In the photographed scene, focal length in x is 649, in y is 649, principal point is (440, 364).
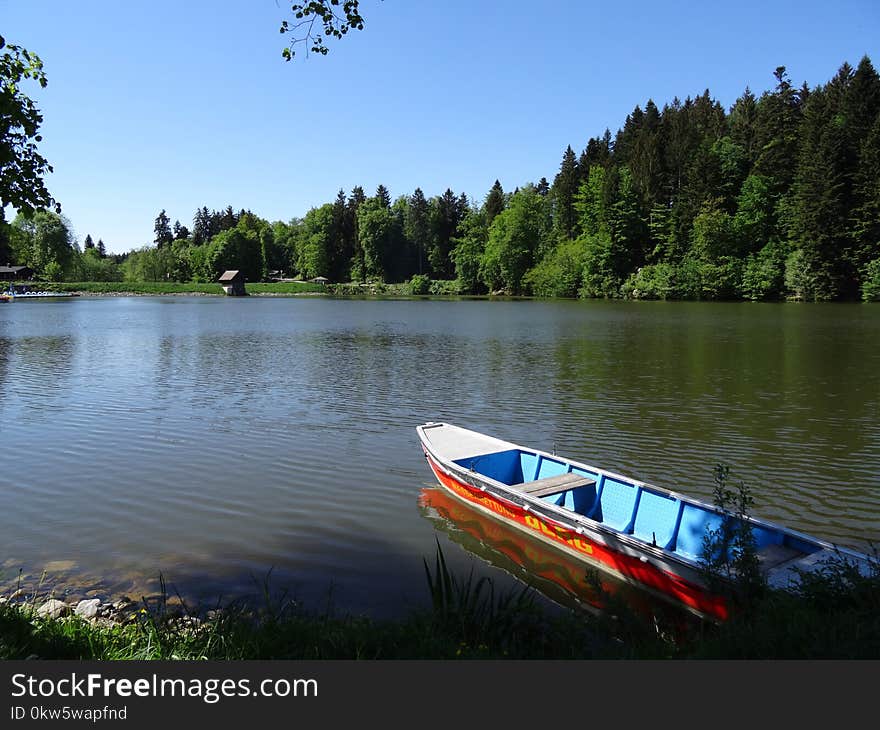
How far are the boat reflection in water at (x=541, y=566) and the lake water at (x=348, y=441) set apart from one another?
130mm

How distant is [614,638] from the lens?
632 centimetres

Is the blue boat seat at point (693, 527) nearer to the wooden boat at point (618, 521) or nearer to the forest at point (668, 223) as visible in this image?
the wooden boat at point (618, 521)

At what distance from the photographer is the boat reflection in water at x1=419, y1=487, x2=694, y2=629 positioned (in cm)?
766

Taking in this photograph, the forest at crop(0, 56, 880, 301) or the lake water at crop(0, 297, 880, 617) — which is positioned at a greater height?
the forest at crop(0, 56, 880, 301)

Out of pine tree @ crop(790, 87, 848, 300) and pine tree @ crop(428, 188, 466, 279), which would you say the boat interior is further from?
pine tree @ crop(428, 188, 466, 279)

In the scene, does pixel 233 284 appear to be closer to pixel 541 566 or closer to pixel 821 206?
pixel 821 206

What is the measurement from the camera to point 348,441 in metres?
15.4

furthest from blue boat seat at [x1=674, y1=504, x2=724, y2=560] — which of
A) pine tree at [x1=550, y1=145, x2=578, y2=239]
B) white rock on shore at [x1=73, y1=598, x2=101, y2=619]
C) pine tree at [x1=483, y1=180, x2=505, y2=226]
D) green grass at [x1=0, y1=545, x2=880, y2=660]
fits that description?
pine tree at [x1=483, y1=180, x2=505, y2=226]

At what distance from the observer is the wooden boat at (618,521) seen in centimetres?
712

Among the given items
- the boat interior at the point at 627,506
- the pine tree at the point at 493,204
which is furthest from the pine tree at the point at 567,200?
the boat interior at the point at 627,506

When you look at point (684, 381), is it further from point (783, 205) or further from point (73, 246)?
point (73, 246)

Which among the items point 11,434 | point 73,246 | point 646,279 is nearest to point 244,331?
point 11,434

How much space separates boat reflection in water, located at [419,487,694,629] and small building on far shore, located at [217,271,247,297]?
391 ft
